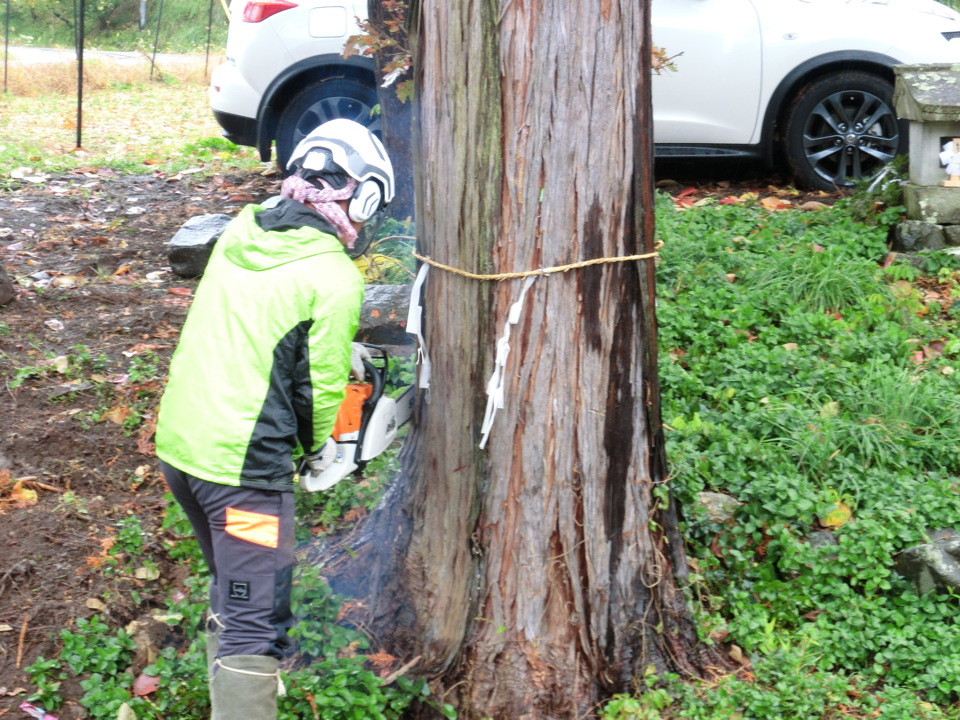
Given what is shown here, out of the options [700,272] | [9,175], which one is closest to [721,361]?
[700,272]

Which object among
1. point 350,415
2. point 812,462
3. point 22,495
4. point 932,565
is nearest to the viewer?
point 350,415

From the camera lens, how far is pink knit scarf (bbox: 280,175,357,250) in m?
2.87

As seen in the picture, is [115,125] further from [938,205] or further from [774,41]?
[938,205]

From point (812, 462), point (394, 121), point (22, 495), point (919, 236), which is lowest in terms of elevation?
point (22, 495)

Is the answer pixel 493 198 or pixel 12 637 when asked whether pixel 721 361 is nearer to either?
pixel 493 198

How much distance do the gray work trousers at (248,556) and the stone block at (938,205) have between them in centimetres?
448

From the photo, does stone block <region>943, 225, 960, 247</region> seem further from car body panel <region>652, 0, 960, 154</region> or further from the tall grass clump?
car body panel <region>652, 0, 960, 154</region>

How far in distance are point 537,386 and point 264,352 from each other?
32.2 inches

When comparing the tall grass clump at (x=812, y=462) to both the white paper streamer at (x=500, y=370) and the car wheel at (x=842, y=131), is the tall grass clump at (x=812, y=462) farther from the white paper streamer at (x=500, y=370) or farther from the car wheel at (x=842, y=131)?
the car wheel at (x=842, y=131)

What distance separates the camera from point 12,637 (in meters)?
3.61

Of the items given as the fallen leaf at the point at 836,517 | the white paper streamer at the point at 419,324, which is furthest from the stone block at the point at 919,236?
the white paper streamer at the point at 419,324

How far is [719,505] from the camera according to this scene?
12.6ft

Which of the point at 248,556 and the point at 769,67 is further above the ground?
the point at 769,67

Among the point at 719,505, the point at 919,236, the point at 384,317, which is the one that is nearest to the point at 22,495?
the point at 384,317
